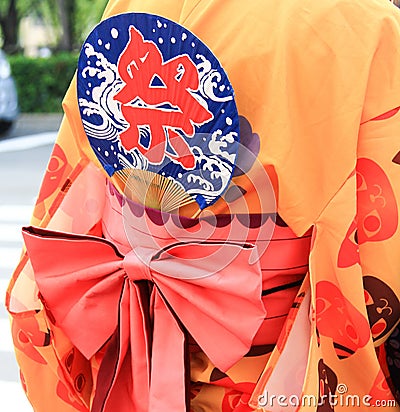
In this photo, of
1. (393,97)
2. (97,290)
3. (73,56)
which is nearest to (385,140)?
(393,97)

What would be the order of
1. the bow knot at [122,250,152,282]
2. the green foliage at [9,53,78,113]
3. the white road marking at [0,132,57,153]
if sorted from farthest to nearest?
the green foliage at [9,53,78,113]
the white road marking at [0,132,57,153]
the bow knot at [122,250,152,282]

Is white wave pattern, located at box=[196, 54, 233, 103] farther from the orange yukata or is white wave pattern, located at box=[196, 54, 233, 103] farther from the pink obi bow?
the pink obi bow

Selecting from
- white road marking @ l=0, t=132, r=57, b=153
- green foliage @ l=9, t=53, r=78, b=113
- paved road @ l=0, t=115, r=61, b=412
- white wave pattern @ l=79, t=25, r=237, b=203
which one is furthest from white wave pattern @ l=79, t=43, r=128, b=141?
green foliage @ l=9, t=53, r=78, b=113

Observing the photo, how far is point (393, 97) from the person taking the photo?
0.93 m

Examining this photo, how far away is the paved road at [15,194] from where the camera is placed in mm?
2602

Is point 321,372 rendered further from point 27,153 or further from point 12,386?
point 27,153

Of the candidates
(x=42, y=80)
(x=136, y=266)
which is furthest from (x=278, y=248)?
(x=42, y=80)

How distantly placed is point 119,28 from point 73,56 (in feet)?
26.2

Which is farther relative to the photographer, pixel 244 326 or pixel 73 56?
pixel 73 56

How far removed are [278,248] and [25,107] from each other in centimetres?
796

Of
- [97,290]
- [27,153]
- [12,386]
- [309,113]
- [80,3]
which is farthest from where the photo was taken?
[80,3]

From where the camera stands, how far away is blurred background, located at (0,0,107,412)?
131 inches

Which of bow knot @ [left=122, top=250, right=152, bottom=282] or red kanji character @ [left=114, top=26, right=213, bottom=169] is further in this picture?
bow knot @ [left=122, top=250, right=152, bottom=282]

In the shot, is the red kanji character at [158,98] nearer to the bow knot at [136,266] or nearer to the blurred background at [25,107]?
the bow knot at [136,266]
